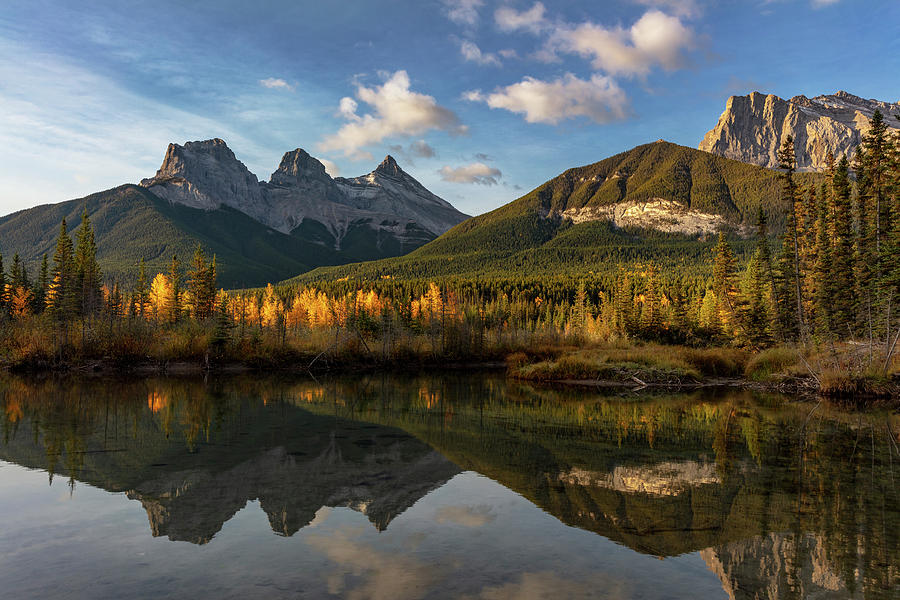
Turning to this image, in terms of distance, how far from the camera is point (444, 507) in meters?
10.6

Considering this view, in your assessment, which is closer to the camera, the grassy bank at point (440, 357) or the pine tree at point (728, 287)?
the grassy bank at point (440, 357)

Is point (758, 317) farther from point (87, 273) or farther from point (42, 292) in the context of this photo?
point (42, 292)

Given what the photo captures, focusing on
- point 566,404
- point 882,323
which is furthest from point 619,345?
point 566,404

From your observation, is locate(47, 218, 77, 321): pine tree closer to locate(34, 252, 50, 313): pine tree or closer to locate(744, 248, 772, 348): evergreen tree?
locate(34, 252, 50, 313): pine tree

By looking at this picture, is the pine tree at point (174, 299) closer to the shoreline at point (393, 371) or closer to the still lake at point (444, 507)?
the shoreline at point (393, 371)

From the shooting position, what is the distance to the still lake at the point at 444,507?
7.12 m

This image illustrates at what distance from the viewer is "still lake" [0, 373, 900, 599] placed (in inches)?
280

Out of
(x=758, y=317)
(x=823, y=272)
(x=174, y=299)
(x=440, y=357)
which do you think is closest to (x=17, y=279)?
(x=174, y=299)

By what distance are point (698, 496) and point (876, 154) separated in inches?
1662

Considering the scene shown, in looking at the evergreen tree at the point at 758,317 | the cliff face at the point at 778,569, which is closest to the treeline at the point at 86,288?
the evergreen tree at the point at 758,317

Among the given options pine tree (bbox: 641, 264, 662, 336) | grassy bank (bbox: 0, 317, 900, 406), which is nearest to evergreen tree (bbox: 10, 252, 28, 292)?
grassy bank (bbox: 0, 317, 900, 406)

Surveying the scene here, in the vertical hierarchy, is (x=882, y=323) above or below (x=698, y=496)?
above

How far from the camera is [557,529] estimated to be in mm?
9242

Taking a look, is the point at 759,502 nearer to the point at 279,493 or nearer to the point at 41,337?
the point at 279,493
